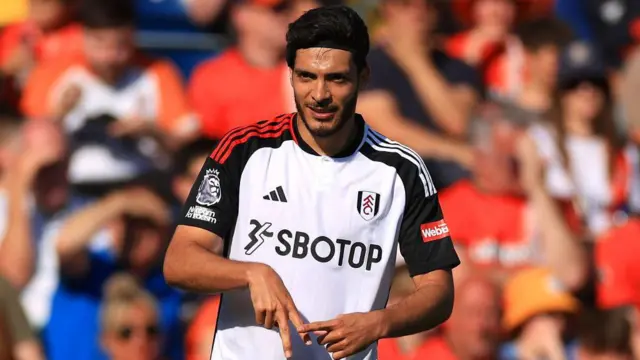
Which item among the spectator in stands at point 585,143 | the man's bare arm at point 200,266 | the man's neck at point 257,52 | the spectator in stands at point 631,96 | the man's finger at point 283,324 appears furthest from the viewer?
the spectator in stands at point 631,96

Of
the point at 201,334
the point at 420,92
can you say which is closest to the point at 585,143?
the point at 420,92

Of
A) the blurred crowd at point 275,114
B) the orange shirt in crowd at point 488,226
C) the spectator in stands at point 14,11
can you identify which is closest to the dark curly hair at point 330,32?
the blurred crowd at point 275,114

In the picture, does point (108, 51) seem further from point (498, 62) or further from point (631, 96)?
point (631, 96)

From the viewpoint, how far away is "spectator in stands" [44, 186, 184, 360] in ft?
24.5

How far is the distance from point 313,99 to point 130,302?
148 inches

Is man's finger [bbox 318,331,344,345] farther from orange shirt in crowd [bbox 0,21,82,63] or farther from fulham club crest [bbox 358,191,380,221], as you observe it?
orange shirt in crowd [bbox 0,21,82,63]

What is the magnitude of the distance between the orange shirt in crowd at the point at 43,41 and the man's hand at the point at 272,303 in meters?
4.64

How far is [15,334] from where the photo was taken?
293 inches

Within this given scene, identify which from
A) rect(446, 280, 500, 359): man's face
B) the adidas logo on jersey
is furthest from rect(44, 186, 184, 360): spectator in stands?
the adidas logo on jersey

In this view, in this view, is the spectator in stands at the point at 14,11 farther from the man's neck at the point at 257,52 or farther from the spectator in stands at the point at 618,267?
the spectator in stands at the point at 618,267

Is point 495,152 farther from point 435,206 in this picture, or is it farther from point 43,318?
point 435,206

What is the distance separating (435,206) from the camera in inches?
171

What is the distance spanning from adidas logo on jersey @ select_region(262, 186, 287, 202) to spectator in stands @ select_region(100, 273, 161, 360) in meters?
3.42

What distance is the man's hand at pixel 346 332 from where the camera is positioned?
3766mm
